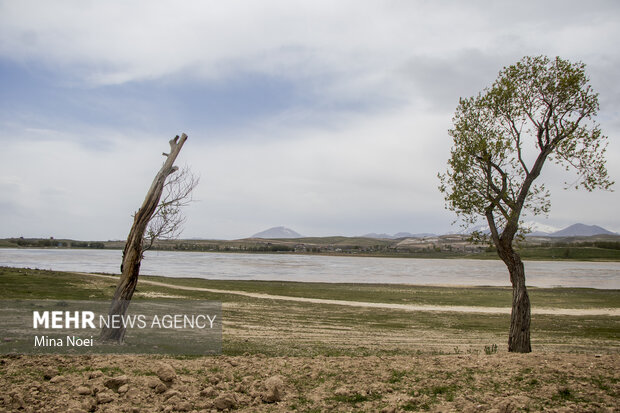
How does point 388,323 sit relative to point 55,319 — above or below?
below

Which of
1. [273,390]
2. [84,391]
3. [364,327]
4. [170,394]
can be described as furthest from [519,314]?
[84,391]

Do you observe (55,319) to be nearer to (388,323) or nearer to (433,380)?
(433,380)

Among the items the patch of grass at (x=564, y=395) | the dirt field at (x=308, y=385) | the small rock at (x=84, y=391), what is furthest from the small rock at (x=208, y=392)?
the patch of grass at (x=564, y=395)

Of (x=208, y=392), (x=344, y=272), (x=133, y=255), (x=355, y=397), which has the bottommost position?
(x=344, y=272)

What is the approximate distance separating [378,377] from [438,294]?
4298cm

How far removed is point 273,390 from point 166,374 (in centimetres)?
224

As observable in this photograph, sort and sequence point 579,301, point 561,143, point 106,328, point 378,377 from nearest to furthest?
point 378,377
point 106,328
point 561,143
point 579,301

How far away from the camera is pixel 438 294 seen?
50.9m

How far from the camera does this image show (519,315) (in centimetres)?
1491

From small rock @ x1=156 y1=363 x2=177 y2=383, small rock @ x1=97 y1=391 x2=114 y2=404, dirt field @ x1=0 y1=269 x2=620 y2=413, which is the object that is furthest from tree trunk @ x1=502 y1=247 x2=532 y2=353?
small rock @ x1=97 y1=391 x2=114 y2=404

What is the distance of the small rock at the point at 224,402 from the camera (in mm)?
8558

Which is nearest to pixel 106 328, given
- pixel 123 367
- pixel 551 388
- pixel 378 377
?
pixel 123 367

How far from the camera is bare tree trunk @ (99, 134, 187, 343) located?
555 inches

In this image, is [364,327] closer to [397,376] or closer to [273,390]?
[397,376]
